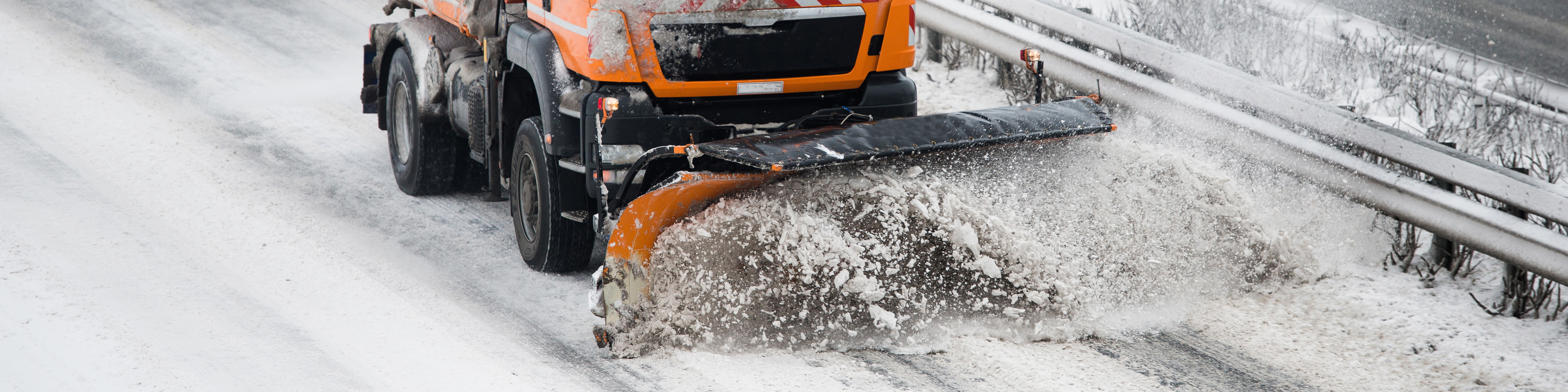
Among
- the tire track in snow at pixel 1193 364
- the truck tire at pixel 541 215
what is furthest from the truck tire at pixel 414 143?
the tire track in snow at pixel 1193 364

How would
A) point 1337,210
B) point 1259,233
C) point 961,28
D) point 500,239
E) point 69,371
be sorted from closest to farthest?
point 69,371 → point 1259,233 → point 1337,210 → point 500,239 → point 961,28

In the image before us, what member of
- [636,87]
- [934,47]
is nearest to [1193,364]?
[636,87]

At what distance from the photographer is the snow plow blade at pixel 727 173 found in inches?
146

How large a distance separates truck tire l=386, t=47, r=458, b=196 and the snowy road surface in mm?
120

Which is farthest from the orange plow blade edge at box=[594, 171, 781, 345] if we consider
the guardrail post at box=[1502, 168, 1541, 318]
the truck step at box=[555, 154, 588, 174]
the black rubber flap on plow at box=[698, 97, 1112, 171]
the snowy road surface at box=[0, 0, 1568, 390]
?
the guardrail post at box=[1502, 168, 1541, 318]

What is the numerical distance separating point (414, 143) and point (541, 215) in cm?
144

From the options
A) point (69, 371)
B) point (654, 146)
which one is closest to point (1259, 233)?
point (654, 146)

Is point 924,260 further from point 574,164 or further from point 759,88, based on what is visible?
point 574,164

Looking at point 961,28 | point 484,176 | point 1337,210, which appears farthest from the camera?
point 961,28

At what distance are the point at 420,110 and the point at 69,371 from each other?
2147 mm

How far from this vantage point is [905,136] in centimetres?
394

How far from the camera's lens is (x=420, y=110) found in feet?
18.0

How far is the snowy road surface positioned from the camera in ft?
12.3

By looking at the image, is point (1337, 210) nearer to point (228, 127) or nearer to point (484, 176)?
point (484, 176)
